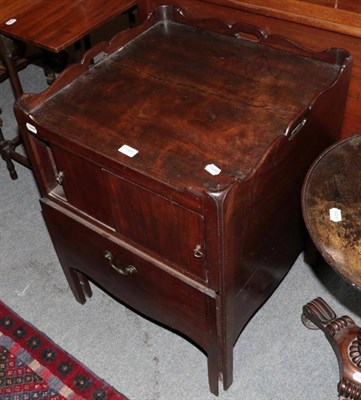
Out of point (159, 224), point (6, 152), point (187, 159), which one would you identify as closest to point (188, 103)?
point (187, 159)

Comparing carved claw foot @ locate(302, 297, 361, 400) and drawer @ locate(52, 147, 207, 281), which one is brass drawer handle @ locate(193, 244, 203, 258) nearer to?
drawer @ locate(52, 147, 207, 281)

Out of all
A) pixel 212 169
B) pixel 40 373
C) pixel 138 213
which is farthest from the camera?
pixel 40 373

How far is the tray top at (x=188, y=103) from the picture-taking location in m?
1.26

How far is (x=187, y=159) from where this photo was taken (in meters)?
1.25

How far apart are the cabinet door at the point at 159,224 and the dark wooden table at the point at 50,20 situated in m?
0.69

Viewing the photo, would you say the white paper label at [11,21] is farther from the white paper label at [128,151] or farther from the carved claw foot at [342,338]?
the carved claw foot at [342,338]

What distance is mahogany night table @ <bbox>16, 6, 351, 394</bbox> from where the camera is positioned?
1235 mm

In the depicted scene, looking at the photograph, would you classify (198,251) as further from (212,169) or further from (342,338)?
(342,338)

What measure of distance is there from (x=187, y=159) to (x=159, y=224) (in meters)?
0.17

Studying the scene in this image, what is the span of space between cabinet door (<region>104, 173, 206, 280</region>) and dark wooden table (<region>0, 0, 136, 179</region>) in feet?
2.27

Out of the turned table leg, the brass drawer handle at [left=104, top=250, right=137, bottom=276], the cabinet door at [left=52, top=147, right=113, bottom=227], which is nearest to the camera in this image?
the cabinet door at [left=52, top=147, right=113, bottom=227]

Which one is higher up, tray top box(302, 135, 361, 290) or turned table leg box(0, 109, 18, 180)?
tray top box(302, 135, 361, 290)

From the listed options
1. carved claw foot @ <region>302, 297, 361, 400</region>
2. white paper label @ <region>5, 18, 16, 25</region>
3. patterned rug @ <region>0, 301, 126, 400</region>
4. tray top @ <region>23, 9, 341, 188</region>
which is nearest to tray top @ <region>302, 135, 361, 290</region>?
tray top @ <region>23, 9, 341, 188</region>

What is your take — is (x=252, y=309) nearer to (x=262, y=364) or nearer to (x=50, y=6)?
(x=262, y=364)
